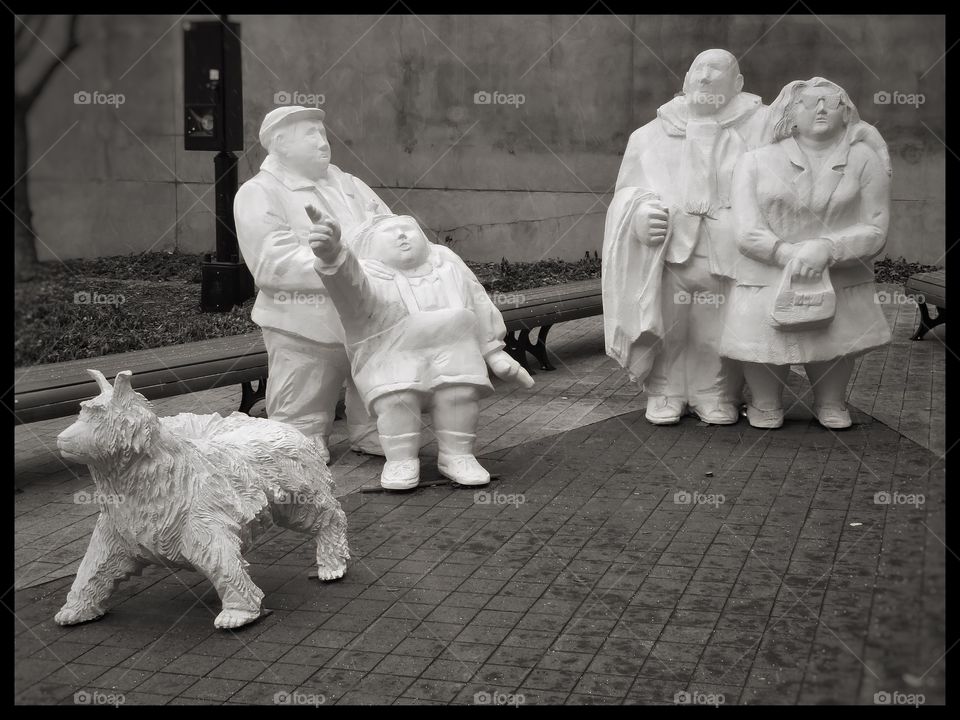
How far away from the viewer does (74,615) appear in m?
4.08

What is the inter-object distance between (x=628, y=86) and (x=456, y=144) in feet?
6.93

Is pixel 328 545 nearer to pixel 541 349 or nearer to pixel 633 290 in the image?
pixel 633 290

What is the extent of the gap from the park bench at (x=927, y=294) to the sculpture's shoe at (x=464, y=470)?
4366mm

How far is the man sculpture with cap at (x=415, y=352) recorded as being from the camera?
5945mm

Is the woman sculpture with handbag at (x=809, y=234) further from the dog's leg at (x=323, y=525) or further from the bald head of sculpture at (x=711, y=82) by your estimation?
the dog's leg at (x=323, y=525)

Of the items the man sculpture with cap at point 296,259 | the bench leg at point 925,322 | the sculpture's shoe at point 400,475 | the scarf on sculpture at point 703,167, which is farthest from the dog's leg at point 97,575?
the bench leg at point 925,322

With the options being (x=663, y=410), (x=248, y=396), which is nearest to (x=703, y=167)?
(x=663, y=410)

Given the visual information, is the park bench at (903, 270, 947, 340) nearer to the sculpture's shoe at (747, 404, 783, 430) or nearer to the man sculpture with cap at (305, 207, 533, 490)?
the sculpture's shoe at (747, 404, 783, 430)

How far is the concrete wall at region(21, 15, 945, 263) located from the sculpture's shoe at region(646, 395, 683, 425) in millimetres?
6779

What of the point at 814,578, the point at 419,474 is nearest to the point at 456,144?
the point at 419,474

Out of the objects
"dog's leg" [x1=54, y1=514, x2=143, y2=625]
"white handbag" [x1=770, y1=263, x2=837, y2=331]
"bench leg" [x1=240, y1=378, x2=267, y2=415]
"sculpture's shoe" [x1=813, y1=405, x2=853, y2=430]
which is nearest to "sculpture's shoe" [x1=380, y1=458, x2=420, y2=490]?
"bench leg" [x1=240, y1=378, x2=267, y2=415]

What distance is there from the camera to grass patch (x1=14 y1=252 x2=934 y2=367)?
1.62m

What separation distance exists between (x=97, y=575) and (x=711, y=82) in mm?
4685

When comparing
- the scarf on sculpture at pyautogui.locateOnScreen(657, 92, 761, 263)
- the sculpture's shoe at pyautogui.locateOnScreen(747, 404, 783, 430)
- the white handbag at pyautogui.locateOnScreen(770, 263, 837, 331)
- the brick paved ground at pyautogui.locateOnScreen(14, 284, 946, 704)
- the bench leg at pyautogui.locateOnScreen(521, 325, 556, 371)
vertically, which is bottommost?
the brick paved ground at pyautogui.locateOnScreen(14, 284, 946, 704)
